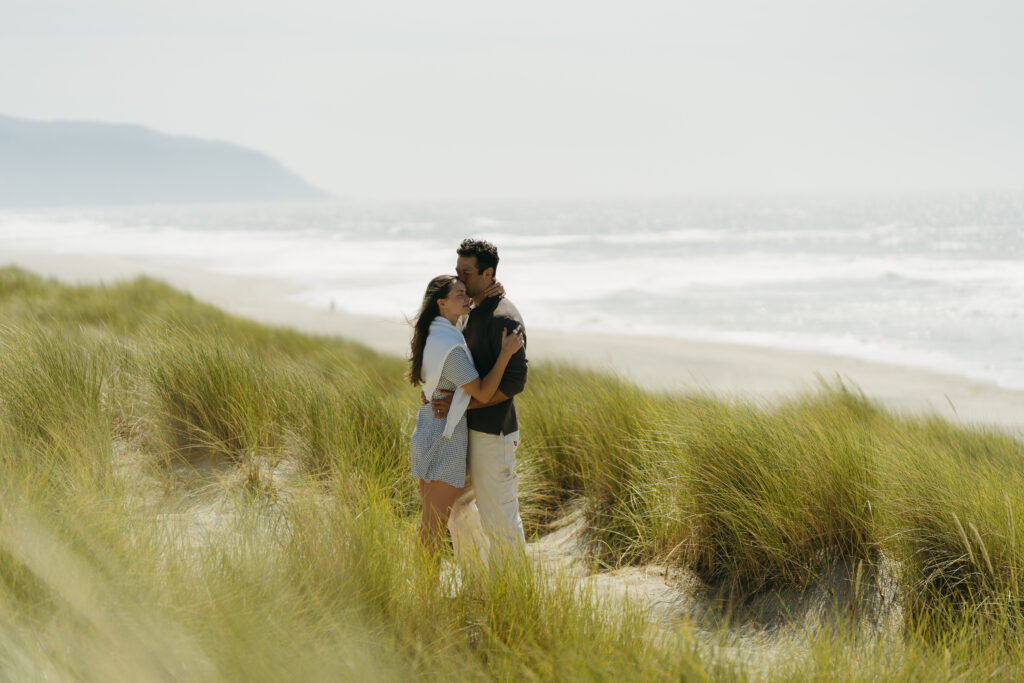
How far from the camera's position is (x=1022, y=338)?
59.9 ft

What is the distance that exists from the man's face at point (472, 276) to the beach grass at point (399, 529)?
3.63 feet

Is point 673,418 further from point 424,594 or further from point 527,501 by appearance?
point 424,594

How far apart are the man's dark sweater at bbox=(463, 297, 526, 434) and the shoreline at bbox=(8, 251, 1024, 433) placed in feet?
15.2

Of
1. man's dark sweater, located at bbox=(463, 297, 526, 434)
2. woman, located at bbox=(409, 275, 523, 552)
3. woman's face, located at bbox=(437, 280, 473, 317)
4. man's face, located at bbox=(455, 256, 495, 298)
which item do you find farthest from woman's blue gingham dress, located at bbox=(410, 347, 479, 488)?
man's face, located at bbox=(455, 256, 495, 298)

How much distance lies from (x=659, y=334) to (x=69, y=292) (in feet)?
42.4

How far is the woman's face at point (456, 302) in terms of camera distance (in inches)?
146

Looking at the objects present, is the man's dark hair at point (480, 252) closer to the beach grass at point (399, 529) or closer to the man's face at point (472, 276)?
the man's face at point (472, 276)

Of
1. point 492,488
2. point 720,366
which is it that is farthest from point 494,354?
point 720,366

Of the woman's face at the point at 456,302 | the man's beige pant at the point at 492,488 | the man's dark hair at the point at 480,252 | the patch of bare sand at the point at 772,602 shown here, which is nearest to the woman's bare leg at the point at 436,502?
the man's beige pant at the point at 492,488

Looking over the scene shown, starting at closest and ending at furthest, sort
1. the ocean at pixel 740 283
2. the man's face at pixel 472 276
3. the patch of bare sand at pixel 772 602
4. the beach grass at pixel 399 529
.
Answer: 1. the beach grass at pixel 399 529
2. the patch of bare sand at pixel 772 602
3. the man's face at pixel 472 276
4. the ocean at pixel 740 283

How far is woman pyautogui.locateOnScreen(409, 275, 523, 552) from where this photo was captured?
144 inches

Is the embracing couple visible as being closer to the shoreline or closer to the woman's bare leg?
the woman's bare leg

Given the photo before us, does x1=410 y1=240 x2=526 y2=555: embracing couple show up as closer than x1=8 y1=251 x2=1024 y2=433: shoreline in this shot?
Yes

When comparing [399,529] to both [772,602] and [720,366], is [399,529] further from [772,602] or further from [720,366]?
Answer: [720,366]
